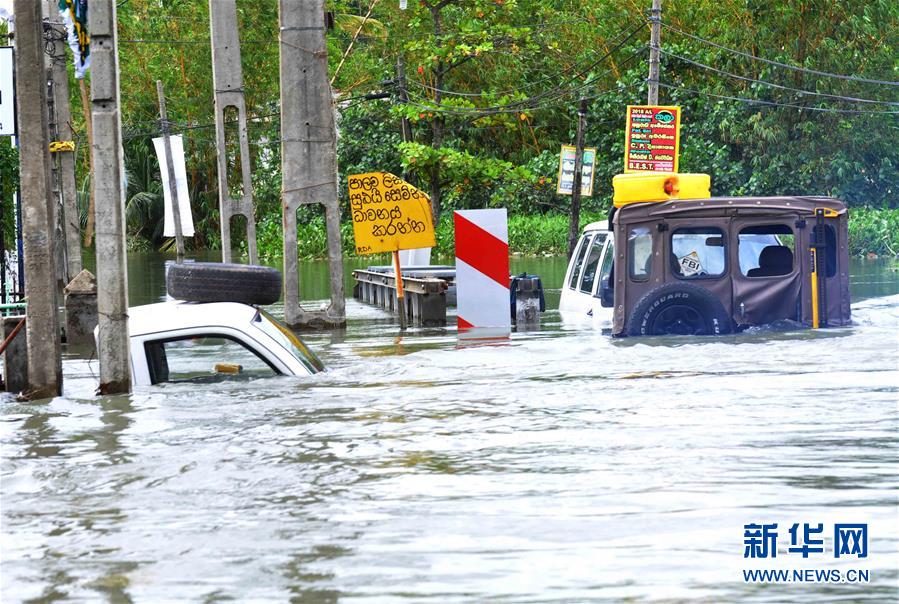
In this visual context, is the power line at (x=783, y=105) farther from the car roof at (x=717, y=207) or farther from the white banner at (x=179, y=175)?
the car roof at (x=717, y=207)

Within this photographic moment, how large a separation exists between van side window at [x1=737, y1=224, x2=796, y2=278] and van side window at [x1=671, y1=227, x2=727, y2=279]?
0.23 metres

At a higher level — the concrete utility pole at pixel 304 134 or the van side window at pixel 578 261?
the concrete utility pole at pixel 304 134

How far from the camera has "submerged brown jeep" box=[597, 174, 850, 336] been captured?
50.1ft

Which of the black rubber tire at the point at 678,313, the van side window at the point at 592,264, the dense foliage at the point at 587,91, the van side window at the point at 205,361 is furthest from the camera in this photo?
the dense foliage at the point at 587,91

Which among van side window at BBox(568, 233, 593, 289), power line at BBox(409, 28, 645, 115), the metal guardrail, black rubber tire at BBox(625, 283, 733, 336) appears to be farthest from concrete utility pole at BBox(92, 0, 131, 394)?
power line at BBox(409, 28, 645, 115)

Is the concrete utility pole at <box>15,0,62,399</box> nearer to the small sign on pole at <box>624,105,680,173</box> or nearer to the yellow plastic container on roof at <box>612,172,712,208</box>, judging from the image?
the yellow plastic container on roof at <box>612,172,712,208</box>

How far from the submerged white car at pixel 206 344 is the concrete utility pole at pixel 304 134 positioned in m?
8.79

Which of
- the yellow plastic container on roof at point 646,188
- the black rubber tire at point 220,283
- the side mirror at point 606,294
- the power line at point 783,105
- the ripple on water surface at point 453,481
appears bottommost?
the ripple on water surface at point 453,481

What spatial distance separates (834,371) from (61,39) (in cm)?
1558

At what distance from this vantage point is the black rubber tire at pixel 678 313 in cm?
1530

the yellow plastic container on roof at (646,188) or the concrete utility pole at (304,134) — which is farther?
the concrete utility pole at (304,134)

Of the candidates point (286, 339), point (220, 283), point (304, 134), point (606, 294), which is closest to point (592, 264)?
point (606, 294)

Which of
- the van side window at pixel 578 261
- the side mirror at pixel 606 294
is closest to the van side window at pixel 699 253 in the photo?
the side mirror at pixel 606 294

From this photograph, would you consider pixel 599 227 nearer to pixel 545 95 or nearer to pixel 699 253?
pixel 699 253
